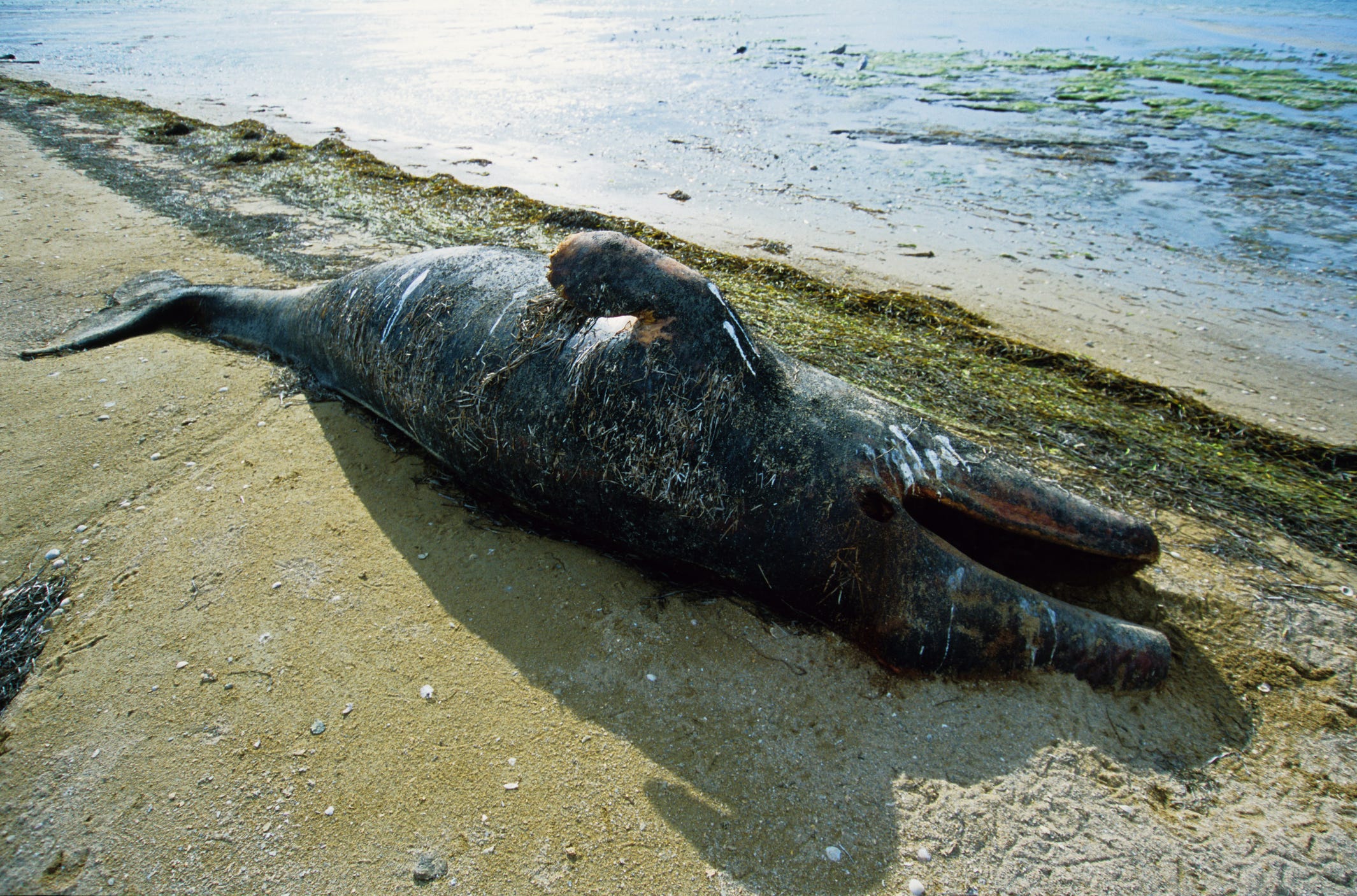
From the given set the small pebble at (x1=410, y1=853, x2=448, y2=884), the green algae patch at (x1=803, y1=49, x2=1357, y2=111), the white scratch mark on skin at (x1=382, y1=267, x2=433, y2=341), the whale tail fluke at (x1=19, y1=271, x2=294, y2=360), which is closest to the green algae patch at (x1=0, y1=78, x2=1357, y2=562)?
the whale tail fluke at (x1=19, y1=271, x2=294, y2=360)

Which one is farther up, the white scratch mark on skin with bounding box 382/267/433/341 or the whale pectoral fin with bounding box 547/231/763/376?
the whale pectoral fin with bounding box 547/231/763/376

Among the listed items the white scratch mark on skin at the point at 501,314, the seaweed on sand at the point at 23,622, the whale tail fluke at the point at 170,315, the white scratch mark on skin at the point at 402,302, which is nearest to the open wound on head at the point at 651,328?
the white scratch mark on skin at the point at 501,314

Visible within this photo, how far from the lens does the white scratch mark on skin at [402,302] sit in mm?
3855

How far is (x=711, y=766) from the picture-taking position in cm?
262

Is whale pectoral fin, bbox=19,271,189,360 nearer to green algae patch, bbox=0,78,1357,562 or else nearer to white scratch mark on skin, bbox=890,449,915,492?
green algae patch, bbox=0,78,1357,562

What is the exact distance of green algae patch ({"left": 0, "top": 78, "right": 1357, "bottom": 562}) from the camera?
4.04m

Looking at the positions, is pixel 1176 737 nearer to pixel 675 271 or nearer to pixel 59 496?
pixel 675 271

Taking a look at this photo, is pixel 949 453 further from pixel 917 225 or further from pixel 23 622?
pixel 917 225

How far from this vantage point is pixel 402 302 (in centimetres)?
386

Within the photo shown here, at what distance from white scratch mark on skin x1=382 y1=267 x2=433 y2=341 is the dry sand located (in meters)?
0.85

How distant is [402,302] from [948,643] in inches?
130

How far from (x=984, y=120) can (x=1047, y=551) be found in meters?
9.90

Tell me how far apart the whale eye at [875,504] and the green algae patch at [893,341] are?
1.72 meters

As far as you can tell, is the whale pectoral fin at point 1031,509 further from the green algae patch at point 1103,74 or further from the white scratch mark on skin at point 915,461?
the green algae patch at point 1103,74
